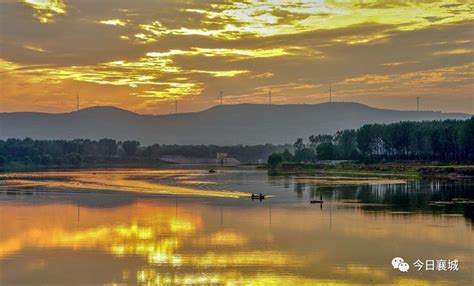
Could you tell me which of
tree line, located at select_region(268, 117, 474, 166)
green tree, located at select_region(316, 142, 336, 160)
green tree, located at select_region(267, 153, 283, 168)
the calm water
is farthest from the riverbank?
the calm water

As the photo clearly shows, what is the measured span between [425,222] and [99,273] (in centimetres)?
2509

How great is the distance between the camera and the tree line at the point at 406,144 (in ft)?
408

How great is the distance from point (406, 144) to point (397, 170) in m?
29.1

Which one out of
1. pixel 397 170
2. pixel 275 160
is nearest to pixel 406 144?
pixel 397 170

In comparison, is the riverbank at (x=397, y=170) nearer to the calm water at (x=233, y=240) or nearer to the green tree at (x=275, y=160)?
the green tree at (x=275, y=160)

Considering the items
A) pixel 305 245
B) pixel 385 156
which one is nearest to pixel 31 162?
pixel 385 156

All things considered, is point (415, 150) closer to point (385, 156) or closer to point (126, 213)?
point (385, 156)

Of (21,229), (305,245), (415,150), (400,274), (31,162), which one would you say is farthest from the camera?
(31,162)

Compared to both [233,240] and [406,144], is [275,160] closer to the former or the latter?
[406,144]

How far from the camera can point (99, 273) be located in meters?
28.9

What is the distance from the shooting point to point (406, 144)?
477ft

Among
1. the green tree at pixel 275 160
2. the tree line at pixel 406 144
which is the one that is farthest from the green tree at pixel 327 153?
the green tree at pixel 275 160

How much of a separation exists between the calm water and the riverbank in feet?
126

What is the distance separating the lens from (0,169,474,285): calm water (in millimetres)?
28272
